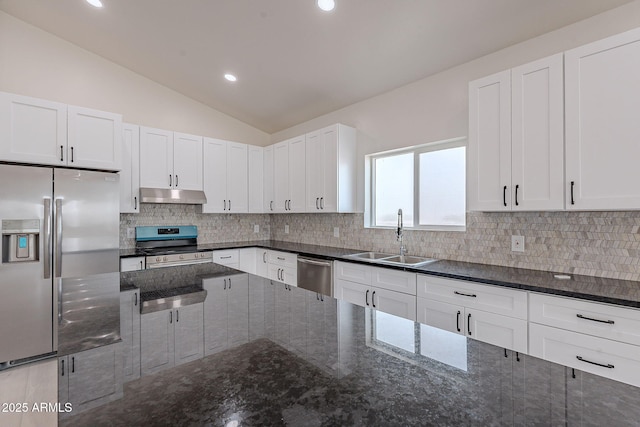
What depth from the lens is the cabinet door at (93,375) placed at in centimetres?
58

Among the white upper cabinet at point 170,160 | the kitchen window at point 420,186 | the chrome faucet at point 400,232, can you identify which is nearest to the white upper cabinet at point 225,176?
the white upper cabinet at point 170,160

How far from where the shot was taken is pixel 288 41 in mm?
2957

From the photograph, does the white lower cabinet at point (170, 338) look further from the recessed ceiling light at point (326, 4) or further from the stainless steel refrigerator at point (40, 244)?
the recessed ceiling light at point (326, 4)

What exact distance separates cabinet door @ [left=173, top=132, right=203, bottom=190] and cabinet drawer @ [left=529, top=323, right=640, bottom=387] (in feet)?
12.9

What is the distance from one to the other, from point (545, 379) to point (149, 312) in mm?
1163

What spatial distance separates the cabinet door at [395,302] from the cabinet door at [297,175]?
174 cm

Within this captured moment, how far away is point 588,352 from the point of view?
1696mm

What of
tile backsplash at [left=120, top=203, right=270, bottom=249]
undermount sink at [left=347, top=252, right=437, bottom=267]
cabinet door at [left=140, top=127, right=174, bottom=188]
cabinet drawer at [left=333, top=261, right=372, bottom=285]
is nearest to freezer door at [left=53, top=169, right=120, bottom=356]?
cabinet door at [left=140, top=127, right=174, bottom=188]

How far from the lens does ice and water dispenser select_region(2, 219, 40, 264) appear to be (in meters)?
2.64

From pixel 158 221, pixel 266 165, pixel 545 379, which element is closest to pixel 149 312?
pixel 545 379

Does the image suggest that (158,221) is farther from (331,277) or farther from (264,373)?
(264,373)

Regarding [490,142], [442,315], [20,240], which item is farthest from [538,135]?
[20,240]

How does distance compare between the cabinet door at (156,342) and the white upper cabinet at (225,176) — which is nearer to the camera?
the cabinet door at (156,342)

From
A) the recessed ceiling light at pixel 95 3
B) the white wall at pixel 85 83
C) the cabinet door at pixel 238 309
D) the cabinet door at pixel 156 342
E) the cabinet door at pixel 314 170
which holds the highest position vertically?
the recessed ceiling light at pixel 95 3
